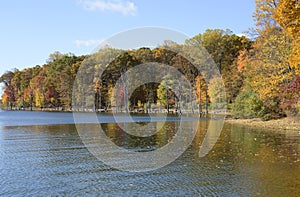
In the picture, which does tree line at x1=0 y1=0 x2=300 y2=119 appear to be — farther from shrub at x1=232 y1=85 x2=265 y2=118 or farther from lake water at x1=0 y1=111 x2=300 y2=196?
lake water at x1=0 y1=111 x2=300 y2=196

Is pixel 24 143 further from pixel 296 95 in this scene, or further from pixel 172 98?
pixel 172 98

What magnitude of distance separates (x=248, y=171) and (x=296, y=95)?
18.3 m

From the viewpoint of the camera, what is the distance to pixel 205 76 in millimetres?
62906

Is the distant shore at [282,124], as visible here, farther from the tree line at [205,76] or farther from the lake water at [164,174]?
the lake water at [164,174]

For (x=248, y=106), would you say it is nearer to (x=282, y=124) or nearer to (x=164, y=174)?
(x=282, y=124)

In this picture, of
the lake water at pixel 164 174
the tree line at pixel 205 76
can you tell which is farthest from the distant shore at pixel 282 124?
the lake water at pixel 164 174

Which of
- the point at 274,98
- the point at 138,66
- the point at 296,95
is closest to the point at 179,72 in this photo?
the point at 138,66

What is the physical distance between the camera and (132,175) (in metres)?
11.6

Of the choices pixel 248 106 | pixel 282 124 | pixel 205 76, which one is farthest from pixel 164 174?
pixel 205 76

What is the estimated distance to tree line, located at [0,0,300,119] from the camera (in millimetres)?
29281

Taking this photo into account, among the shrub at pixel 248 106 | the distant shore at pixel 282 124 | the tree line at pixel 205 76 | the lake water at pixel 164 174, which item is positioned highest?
the tree line at pixel 205 76

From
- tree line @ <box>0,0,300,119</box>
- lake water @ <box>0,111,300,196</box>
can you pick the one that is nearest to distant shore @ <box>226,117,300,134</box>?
tree line @ <box>0,0,300,119</box>

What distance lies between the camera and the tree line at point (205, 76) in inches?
1153

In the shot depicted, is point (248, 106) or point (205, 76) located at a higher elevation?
point (205, 76)
